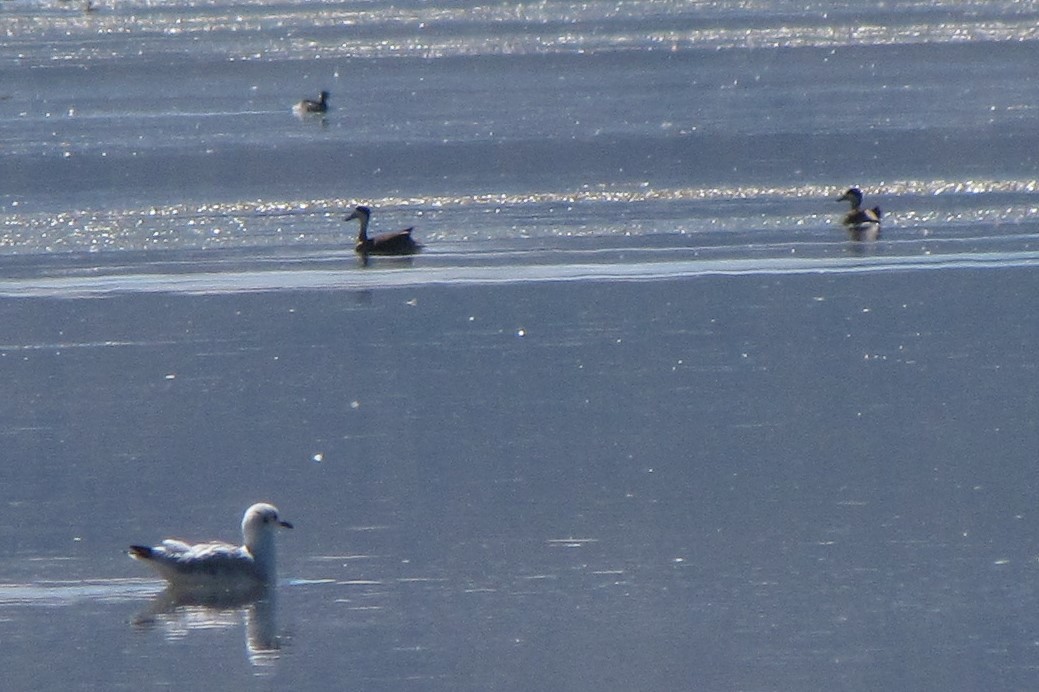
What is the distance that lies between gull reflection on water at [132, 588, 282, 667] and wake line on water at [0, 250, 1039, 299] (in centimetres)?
628

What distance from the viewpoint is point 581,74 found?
35750 mm

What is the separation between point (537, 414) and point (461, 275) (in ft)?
15.0

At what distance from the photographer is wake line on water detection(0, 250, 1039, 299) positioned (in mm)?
13125

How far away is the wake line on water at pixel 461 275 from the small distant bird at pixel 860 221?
4.35 feet

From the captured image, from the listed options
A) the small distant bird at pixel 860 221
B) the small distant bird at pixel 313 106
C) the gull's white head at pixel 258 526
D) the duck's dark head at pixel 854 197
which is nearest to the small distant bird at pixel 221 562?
the gull's white head at pixel 258 526

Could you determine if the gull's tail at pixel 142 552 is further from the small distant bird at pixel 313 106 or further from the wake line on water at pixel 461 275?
the small distant bird at pixel 313 106

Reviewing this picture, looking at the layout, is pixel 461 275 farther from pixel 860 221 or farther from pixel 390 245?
pixel 860 221

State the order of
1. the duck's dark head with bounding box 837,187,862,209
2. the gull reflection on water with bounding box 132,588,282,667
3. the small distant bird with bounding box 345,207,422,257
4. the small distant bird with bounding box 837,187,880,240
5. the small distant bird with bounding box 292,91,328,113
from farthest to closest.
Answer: the small distant bird with bounding box 292,91,328,113, the duck's dark head with bounding box 837,187,862,209, the small distant bird with bounding box 837,187,880,240, the small distant bird with bounding box 345,207,422,257, the gull reflection on water with bounding box 132,588,282,667

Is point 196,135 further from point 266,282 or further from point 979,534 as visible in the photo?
point 979,534

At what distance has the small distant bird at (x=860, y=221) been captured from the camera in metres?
15.3

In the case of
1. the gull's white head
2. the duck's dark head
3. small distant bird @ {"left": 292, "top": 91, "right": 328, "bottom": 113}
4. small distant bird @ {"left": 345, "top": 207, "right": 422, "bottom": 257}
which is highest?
small distant bird @ {"left": 292, "top": 91, "right": 328, "bottom": 113}

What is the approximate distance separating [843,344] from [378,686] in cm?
526

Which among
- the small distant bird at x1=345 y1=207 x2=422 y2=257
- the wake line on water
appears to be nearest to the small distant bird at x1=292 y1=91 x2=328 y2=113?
the small distant bird at x1=345 y1=207 x2=422 y2=257

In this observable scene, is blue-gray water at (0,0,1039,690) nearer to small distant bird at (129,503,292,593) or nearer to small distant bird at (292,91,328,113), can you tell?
small distant bird at (129,503,292,593)
